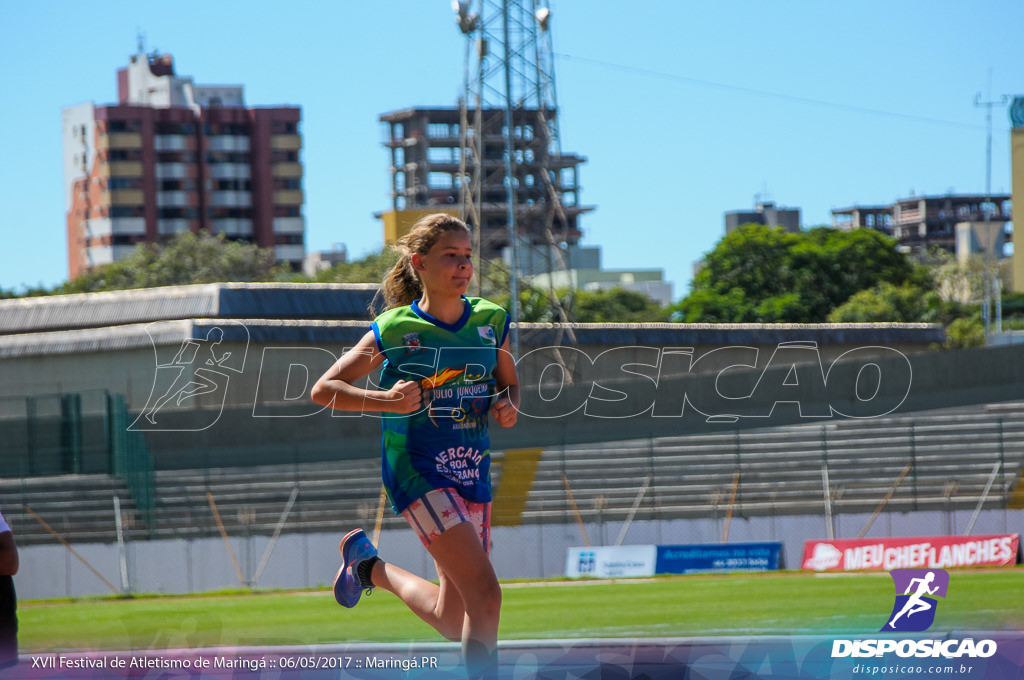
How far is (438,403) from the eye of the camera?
15.9ft

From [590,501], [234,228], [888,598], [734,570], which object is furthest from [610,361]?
[234,228]

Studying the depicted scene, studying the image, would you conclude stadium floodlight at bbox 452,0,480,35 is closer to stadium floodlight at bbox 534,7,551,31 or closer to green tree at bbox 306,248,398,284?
stadium floodlight at bbox 534,7,551,31

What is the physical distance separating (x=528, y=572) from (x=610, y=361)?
822 centimetres

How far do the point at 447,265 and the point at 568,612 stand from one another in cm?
865

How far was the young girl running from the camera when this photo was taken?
15.6ft

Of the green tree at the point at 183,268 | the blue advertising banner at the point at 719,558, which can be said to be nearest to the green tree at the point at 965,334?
the green tree at the point at 183,268

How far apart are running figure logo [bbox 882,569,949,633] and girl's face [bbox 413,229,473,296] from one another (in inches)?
90.6

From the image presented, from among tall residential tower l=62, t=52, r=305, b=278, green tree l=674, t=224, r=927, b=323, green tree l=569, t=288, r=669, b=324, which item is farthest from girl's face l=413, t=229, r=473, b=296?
tall residential tower l=62, t=52, r=305, b=278

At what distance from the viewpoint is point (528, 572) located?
70.4 ft

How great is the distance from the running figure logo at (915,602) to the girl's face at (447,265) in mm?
2300

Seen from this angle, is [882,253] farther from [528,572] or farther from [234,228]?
[234,228]

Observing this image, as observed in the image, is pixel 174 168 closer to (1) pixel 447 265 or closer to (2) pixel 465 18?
(2) pixel 465 18

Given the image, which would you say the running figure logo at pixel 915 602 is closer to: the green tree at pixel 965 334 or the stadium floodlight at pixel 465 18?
the stadium floodlight at pixel 465 18

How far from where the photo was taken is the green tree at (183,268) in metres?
79.1
